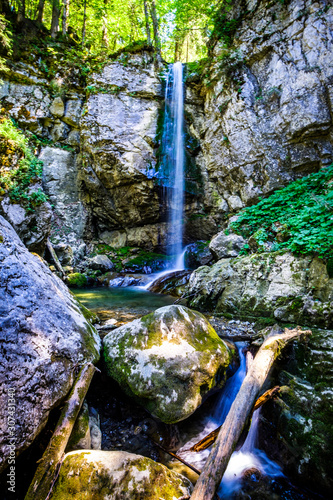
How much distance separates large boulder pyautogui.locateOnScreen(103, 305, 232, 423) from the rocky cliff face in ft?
24.4

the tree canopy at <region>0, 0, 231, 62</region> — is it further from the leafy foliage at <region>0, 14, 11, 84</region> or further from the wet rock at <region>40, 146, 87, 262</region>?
the wet rock at <region>40, 146, 87, 262</region>

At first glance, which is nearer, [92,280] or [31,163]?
[31,163]

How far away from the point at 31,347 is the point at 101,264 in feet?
30.3

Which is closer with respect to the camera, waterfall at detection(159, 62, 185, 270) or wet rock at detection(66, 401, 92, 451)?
wet rock at detection(66, 401, 92, 451)

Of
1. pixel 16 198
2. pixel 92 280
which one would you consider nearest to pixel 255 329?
pixel 92 280

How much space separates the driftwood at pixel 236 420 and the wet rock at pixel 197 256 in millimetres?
7003

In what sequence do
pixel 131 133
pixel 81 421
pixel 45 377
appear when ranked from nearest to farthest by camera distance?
pixel 45 377 < pixel 81 421 < pixel 131 133

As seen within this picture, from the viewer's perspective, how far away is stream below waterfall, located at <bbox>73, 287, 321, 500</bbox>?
200 cm

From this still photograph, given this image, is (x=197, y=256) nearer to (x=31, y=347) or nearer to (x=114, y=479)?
(x=31, y=347)

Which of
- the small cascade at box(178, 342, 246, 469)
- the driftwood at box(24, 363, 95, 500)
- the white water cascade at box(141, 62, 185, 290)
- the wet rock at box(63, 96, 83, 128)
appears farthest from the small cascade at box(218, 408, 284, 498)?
the wet rock at box(63, 96, 83, 128)

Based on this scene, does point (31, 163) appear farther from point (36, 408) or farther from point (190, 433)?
point (190, 433)

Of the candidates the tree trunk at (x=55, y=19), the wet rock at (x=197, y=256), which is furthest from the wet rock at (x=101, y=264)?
the tree trunk at (x=55, y=19)

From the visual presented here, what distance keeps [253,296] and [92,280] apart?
6.92 metres

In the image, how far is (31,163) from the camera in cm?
774
